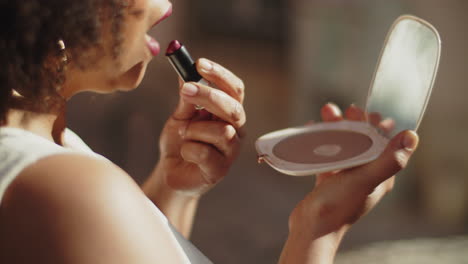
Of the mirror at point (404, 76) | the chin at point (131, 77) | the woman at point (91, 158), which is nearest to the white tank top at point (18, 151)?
the woman at point (91, 158)

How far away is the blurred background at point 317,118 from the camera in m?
2.30

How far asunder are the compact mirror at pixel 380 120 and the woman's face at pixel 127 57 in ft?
0.61

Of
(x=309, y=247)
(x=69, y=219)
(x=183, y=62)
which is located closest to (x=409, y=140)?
(x=309, y=247)

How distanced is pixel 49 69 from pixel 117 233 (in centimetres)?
17

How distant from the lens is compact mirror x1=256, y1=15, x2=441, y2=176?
25.3 inches

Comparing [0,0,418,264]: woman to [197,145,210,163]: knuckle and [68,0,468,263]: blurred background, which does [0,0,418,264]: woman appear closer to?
[197,145,210,163]: knuckle

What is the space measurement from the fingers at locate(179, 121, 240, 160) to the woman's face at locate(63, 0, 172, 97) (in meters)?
0.14

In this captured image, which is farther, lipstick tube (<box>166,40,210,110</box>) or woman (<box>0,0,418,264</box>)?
lipstick tube (<box>166,40,210,110</box>)

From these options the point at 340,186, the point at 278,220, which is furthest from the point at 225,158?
the point at 278,220

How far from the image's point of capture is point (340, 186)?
24.8 inches

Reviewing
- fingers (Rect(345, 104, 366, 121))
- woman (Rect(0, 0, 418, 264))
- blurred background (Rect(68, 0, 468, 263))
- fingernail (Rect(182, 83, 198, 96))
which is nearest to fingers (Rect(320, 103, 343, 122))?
fingers (Rect(345, 104, 366, 121))

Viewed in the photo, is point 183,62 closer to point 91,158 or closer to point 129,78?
point 129,78

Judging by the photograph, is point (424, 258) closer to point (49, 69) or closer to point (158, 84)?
point (49, 69)

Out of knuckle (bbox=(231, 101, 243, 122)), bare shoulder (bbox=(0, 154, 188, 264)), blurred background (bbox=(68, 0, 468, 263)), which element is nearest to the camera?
bare shoulder (bbox=(0, 154, 188, 264))
